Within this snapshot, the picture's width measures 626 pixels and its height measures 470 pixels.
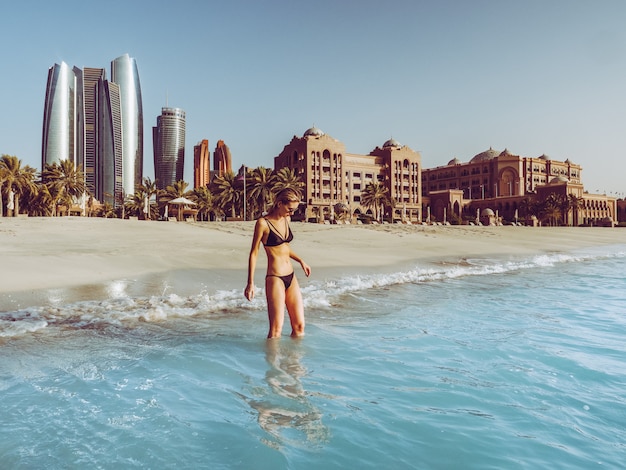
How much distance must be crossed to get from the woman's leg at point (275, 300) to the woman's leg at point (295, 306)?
9 cm

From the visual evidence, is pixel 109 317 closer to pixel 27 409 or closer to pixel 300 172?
pixel 27 409

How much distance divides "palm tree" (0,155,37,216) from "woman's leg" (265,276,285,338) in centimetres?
5109

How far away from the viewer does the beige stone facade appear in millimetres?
92438

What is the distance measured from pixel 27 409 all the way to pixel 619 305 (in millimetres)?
9952

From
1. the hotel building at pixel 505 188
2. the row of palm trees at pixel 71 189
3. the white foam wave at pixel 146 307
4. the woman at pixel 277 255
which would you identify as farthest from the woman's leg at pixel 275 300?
the hotel building at pixel 505 188

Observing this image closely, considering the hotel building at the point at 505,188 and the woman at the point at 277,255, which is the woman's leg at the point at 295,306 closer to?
the woman at the point at 277,255

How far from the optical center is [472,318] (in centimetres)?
764

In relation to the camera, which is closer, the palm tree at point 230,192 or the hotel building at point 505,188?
the palm tree at point 230,192

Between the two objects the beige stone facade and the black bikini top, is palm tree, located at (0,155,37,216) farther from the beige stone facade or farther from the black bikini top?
the black bikini top

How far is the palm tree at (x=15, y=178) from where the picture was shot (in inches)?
1882

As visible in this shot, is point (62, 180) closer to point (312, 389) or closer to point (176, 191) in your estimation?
point (176, 191)

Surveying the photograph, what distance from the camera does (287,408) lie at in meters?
3.62

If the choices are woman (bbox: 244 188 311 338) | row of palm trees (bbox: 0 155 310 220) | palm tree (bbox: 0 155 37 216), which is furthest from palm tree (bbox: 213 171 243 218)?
woman (bbox: 244 188 311 338)

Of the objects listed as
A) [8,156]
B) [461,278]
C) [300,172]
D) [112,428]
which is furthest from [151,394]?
[300,172]
